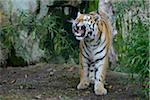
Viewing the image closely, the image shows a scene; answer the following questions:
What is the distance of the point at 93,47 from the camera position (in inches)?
201

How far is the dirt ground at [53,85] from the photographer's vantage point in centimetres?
→ 492

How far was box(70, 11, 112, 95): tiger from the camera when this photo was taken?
4961 millimetres

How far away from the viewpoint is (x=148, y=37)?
14.8ft

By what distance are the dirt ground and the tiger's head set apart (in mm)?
600

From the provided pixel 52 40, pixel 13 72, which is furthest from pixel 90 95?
pixel 52 40

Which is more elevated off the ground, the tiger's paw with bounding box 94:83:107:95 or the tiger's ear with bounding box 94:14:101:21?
the tiger's ear with bounding box 94:14:101:21

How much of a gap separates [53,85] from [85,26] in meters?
0.83

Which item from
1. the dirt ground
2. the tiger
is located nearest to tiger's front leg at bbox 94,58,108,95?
the tiger

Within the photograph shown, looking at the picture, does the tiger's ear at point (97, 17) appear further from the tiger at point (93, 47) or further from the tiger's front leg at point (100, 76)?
the tiger's front leg at point (100, 76)

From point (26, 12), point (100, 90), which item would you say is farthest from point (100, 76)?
point (26, 12)

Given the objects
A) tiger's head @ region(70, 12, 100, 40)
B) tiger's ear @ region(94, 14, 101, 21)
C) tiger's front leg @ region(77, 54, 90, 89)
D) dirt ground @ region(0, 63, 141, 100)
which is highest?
tiger's ear @ region(94, 14, 101, 21)

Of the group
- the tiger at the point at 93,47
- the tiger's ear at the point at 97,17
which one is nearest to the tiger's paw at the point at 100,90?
the tiger at the point at 93,47

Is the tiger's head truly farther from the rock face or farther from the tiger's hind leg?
the rock face

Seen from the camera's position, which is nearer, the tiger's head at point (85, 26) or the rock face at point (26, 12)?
the tiger's head at point (85, 26)
